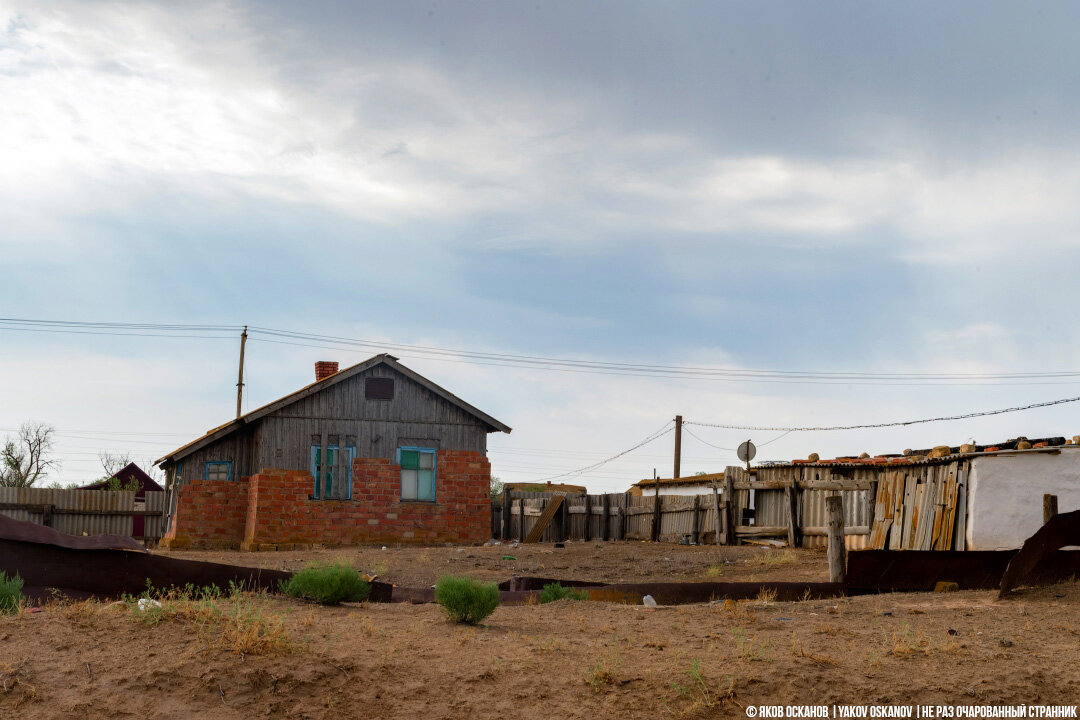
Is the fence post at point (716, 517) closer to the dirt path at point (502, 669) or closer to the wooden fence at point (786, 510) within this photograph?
the wooden fence at point (786, 510)

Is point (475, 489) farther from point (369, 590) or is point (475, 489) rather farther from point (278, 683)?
point (278, 683)

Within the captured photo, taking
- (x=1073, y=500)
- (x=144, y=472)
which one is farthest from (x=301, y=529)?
(x=144, y=472)

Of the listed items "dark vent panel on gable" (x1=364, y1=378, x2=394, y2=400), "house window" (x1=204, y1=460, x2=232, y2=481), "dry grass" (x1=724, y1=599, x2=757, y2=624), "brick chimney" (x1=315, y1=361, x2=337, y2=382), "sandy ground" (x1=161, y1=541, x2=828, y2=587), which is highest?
"brick chimney" (x1=315, y1=361, x2=337, y2=382)

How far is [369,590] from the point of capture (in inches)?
468

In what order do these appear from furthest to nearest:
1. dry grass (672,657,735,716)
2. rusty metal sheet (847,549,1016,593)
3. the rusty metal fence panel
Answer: the rusty metal fence panel
rusty metal sheet (847,549,1016,593)
dry grass (672,657,735,716)

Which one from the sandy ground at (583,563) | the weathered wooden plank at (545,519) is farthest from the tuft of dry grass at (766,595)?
the weathered wooden plank at (545,519)

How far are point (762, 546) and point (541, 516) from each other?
33.8 feet

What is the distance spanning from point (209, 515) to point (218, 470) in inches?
53.7

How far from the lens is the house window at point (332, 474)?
1080 inches

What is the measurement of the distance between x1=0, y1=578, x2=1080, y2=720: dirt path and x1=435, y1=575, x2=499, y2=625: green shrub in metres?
0.24

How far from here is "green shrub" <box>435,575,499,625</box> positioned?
948 cm

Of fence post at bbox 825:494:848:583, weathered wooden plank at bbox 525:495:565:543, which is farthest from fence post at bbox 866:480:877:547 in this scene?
weathered wooden plank at bbox 525:495:565:543

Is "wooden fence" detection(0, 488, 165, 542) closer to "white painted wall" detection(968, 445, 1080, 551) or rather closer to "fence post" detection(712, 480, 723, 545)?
"fence post" detection(712, 480, 723, 545)

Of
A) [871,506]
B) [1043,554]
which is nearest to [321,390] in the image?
[871,506]
